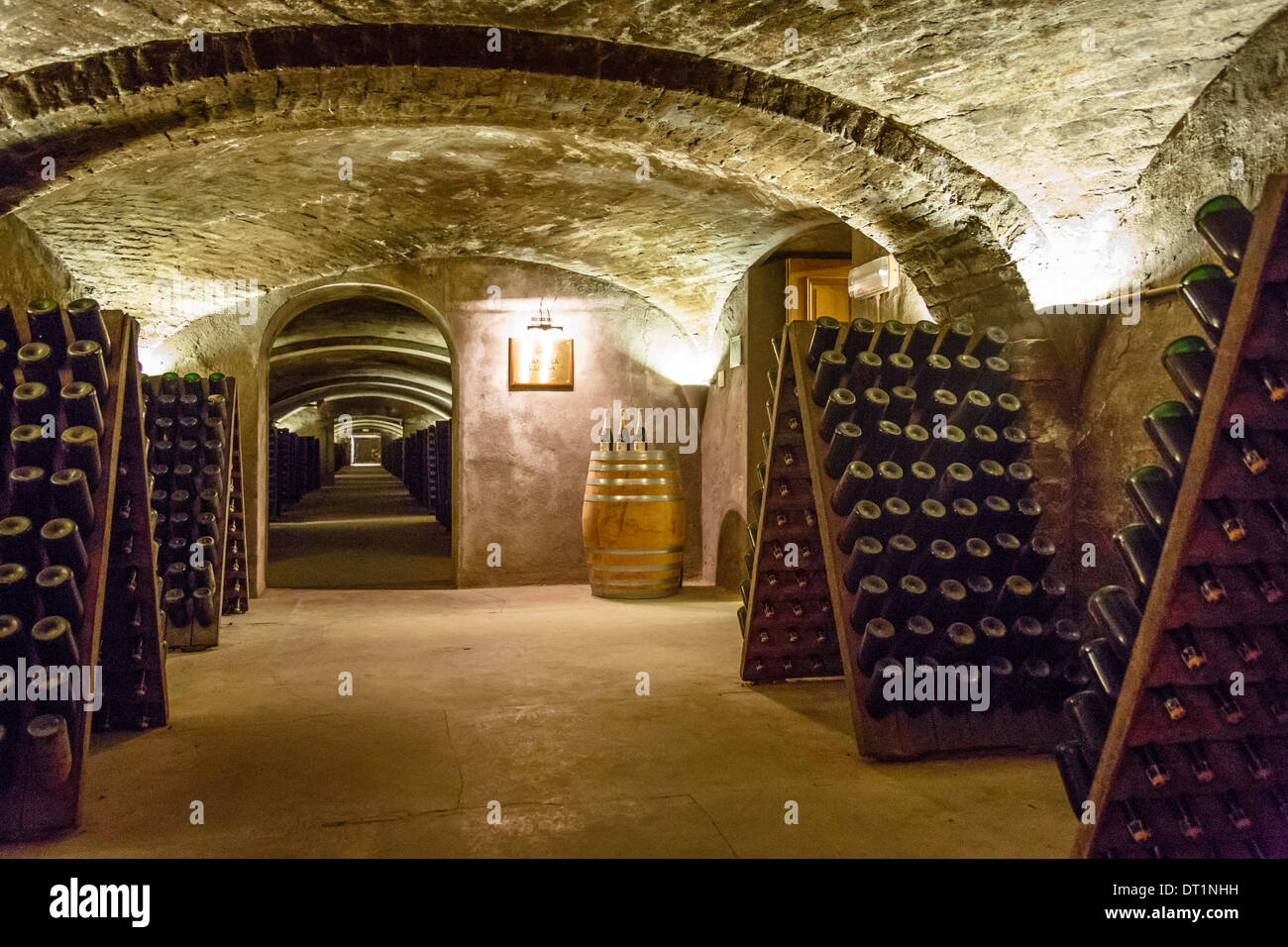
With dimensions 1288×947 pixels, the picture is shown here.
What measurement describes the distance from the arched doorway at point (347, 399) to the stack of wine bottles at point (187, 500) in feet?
7.00

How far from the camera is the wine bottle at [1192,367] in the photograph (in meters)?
1.96

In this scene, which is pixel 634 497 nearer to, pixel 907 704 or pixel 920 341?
pixel 920 341

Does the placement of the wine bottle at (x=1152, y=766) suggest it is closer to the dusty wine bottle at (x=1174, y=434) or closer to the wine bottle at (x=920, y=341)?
the dusty wine bottle at (x=1174, y=434)

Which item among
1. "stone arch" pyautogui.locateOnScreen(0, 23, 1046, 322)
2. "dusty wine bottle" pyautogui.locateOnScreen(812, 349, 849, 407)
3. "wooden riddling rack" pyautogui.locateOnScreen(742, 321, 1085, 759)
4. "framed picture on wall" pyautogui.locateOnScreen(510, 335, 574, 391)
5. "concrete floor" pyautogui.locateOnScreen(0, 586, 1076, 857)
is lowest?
"concrete floor" pyautogui.locateOnScreen(0, 586, 1076, 857)

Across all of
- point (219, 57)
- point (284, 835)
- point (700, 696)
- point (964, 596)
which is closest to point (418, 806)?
point (284, 835)

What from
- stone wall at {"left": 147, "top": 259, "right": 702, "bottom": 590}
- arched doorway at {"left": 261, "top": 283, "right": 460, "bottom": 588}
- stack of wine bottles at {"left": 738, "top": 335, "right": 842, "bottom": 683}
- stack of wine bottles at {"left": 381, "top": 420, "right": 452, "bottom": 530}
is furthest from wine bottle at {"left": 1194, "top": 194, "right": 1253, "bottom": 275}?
stack of wine bottles at {"left": 381, "top": 420, "right": 452, "bottom": 530}

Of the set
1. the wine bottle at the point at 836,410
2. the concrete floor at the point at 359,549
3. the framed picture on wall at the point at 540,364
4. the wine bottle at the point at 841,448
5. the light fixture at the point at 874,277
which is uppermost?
the light fixture at the point at 874,277

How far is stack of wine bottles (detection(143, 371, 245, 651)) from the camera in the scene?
4809 millimetres

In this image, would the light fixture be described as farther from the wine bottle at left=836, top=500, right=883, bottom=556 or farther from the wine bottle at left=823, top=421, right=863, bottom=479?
the wine bottle at left=836, top=500, right=883, bottom=556

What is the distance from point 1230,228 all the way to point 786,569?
2292 mm

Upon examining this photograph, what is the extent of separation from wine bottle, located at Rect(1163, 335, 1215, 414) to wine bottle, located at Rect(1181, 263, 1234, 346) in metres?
0.03

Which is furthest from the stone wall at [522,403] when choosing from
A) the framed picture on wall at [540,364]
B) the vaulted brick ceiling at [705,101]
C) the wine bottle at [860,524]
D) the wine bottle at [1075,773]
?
the wine bottle at [1075,773]
